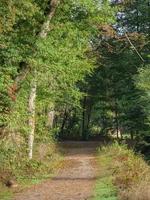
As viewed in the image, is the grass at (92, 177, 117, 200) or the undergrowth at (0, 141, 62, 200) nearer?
the grass at (92, 177, 117, 200)

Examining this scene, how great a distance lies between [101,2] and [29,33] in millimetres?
5502

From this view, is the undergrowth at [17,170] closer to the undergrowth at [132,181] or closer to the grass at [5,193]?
the grass at [5,193]

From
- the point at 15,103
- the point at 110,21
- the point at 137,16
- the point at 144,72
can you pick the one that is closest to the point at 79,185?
the point at 15,103

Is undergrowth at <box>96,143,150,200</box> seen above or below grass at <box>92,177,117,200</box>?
above

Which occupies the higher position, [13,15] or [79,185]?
[13,15]

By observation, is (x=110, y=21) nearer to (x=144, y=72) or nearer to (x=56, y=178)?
(x=56, y=178)

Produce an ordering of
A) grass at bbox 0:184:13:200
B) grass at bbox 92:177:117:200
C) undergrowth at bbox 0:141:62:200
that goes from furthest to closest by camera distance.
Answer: undergrowth at bbox 0:141:62:200 < grass at bbox 0:184:13:200 < grass at bbox 92:177:117:200

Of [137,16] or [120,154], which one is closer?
[120,154]

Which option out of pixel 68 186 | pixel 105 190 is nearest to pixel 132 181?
pixel 105 190

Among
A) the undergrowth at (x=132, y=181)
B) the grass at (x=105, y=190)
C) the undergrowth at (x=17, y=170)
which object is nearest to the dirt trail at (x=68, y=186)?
the grass at (x=105, y=190)

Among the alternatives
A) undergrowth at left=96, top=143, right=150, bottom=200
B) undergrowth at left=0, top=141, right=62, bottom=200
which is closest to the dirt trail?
undergrowth at left=0, top=141, right=62, bottom=200

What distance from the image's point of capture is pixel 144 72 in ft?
118

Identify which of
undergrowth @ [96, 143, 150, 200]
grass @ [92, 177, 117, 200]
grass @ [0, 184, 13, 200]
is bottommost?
grass @ [0, 184, 13, 200]

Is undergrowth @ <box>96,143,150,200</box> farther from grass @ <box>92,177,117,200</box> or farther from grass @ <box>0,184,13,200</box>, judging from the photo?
grass @ <box>0,184,13,200</box>
